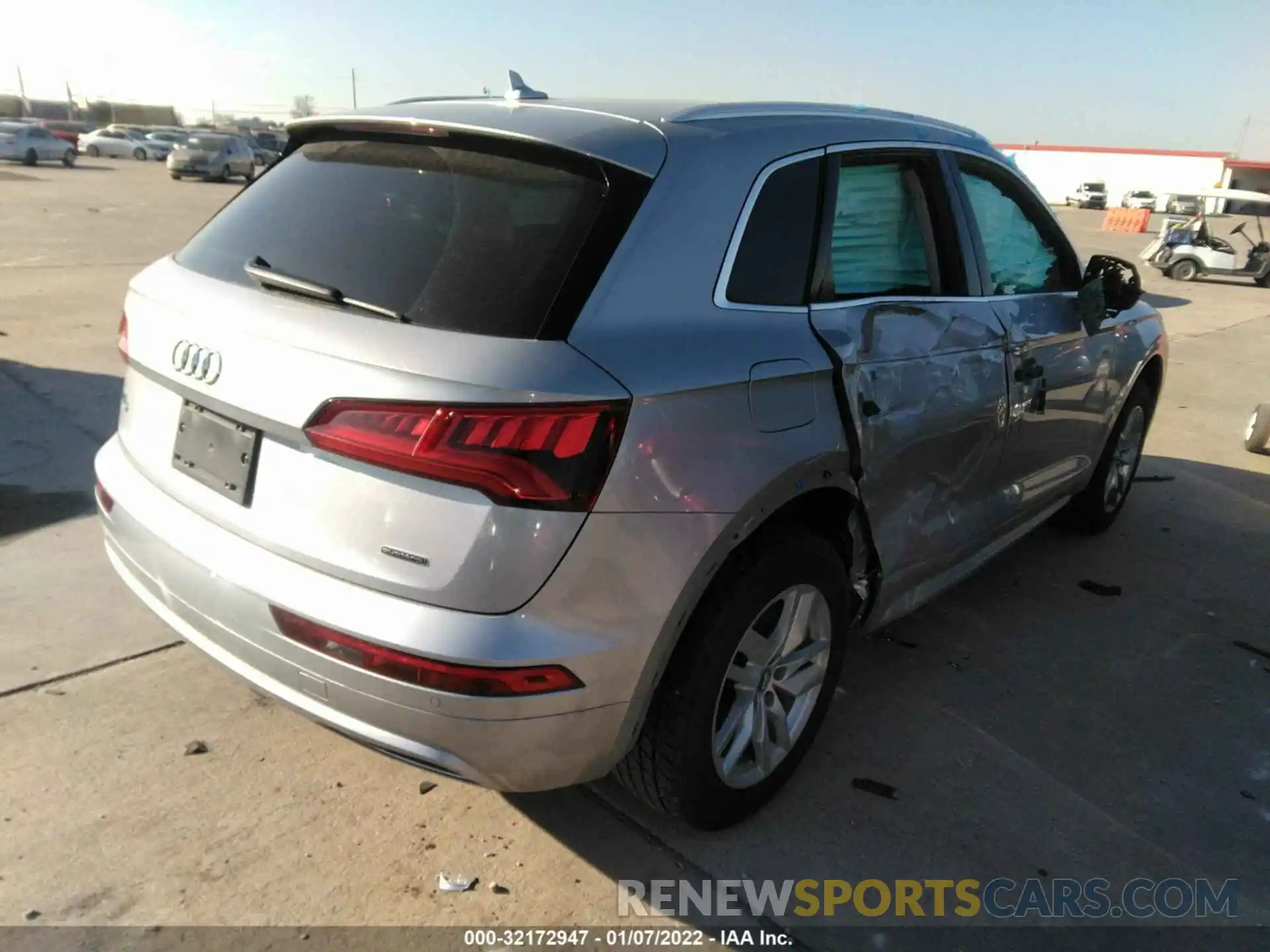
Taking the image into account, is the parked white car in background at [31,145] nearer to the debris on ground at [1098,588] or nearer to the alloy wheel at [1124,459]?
the alloy wheel at [1124,459]

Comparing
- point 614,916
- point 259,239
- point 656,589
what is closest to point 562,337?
point 656,589

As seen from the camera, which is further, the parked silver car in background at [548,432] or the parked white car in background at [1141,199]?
the parked white car in background at [1141,199]

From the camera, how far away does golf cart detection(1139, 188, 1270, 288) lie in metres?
20.4

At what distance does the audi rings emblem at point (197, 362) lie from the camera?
212 cm

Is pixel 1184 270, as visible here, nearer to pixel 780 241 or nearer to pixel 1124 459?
pixel 1124 459

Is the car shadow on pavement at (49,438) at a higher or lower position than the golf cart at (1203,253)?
higher

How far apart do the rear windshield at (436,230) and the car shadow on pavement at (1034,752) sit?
1.46m

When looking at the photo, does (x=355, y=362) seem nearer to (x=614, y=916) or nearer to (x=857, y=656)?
(x=614, y=916)

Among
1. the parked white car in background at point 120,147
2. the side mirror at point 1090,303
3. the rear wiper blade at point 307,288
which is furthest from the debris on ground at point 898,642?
the parked white car in background at point 120,147

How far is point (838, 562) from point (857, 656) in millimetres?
1069

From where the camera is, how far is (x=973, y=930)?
2363mm

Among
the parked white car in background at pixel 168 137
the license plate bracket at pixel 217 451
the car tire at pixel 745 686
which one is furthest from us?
the parked white car in background at pixel 168 137

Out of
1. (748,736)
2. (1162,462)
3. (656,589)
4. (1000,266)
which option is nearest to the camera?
(656,589)

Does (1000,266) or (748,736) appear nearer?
(748,736)
